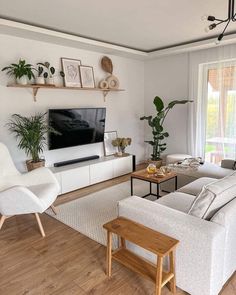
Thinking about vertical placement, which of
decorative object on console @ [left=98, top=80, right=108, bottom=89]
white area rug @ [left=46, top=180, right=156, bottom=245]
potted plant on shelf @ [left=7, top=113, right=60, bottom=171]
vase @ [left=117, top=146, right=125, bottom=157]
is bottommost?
white area rug @ [left=46, top=180, right=156, bottom=245]

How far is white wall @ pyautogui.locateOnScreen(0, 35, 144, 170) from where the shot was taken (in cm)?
359

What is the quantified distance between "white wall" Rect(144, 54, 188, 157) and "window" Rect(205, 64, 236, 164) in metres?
0.50

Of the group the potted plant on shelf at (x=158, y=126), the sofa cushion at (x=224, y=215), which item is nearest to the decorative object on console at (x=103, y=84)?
the potted plant on shelf at (x=158, y=126)

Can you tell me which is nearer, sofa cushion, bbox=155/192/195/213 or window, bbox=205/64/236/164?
sofa cushion, bbox=155/192/195/213

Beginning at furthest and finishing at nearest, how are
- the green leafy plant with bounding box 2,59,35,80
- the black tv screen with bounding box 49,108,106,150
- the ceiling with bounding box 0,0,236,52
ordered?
the black tv screen with bounding box 49,108,106,150 → the green leafy plant with bounding box 2,59,35,80 → the ceiling with bounding box 0,0,236,52

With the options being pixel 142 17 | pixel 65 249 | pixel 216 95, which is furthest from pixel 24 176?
pixel 216 95

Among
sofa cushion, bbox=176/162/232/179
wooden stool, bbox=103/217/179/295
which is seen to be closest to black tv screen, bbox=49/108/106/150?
sofa cushion, bbox=176/162/232/179

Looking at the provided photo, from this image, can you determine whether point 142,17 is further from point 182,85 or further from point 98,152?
point 98,152

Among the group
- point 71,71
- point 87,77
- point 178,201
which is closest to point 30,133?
point 71,71

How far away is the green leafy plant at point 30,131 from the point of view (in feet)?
11.6

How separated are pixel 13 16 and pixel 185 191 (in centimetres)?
302

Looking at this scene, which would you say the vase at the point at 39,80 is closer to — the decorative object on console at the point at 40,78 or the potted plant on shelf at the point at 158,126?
the decorative object on console at the point at 40,78

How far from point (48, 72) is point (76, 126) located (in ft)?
3.25

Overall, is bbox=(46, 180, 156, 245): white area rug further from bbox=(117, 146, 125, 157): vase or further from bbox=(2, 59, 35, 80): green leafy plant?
bbox=(2, 59, 35, 80): green leafy plant
